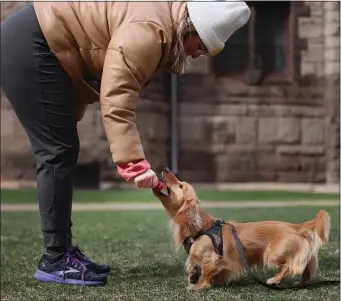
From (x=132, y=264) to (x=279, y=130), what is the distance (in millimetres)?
3297

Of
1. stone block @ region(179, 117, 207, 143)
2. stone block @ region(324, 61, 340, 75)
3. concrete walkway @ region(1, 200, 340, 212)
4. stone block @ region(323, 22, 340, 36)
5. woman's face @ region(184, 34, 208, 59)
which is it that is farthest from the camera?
stone block @ region(179, 117, 207, 143)

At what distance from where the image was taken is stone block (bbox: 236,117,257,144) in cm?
555

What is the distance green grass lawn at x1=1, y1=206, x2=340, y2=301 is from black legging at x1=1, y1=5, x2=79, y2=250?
0.75 ft

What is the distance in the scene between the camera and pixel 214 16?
1.83 meters

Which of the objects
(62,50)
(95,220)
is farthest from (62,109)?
(95,220)

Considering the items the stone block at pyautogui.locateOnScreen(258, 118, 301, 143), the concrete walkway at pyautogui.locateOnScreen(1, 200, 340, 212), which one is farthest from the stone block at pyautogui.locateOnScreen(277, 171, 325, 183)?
the concrete walkway at pyautogui.locateOnScreen(1, 200, 340, 212)

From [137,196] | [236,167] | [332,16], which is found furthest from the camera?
[236,167]

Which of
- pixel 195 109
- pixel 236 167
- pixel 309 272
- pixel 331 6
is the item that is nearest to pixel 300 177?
pixel 236 167

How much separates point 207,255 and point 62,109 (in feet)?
2.33

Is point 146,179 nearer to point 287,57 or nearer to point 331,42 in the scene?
point 331,42

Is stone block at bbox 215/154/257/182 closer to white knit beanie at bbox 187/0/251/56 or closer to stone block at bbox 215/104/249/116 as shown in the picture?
stone block at bbox 215/104/249/116

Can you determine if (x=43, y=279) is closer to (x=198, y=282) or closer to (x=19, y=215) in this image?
(x=198, y=282)

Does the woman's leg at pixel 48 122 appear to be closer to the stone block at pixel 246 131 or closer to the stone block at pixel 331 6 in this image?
the stone block at pixel 331 6

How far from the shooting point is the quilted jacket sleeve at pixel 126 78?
1.78 m
